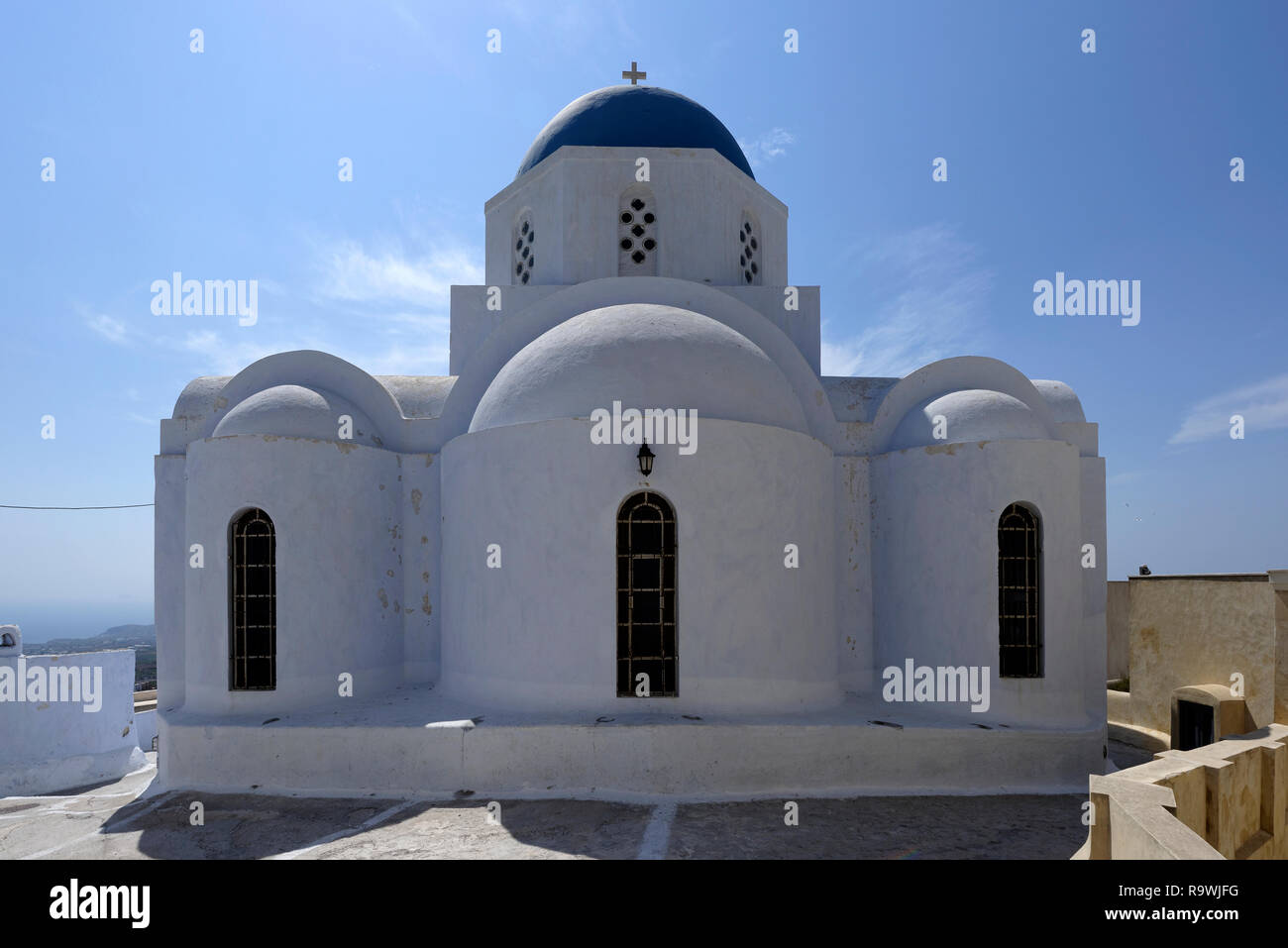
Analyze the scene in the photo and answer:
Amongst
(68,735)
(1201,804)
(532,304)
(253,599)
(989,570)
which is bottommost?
(68,735)

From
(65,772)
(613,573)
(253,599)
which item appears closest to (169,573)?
(253,599)

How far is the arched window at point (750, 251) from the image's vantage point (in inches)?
464

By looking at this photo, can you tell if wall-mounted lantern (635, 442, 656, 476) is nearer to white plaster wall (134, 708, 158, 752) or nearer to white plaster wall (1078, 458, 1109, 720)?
white plaster wall (1078, 458, 1109, 720)

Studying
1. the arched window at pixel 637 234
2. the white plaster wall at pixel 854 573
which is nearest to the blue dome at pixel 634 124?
the arched window at pixel 637 234

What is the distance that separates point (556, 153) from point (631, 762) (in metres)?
8.91

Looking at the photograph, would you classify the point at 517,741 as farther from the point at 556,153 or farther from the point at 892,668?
the point at 556,153

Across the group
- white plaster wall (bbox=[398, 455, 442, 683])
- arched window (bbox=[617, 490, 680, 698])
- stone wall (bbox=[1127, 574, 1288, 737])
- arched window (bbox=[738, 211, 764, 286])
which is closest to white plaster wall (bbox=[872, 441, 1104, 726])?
stone wall (bbox=[1127, 574, 1288, 737])

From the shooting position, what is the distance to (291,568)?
8.43 meters

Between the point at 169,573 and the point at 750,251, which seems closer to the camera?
the point at 169,573

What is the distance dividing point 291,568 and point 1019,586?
8.67 meters

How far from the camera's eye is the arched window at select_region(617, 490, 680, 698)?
7.73 metres

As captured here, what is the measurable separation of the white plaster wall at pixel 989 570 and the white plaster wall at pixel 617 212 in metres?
4.73

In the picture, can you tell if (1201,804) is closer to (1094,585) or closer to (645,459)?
(1094,585)
